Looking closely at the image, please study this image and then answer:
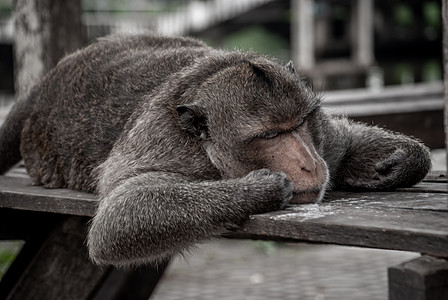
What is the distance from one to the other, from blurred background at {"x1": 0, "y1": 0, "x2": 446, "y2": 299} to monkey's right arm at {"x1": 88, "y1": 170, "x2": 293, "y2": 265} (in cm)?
103

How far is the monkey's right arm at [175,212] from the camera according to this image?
3287mm

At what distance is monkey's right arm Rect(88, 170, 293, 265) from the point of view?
3287 mm

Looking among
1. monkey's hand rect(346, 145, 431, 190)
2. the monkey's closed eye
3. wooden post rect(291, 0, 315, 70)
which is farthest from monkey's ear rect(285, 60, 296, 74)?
wooden post rect(291, 0, 315, 70)

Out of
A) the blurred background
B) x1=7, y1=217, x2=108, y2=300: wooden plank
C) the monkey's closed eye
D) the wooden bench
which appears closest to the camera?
the wooden bench

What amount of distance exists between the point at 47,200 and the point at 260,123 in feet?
3.85

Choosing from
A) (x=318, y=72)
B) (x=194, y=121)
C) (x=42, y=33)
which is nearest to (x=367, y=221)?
(x=194, y=121)

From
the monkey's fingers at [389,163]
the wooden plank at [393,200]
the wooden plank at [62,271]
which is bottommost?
the wooden plank at [62,271]

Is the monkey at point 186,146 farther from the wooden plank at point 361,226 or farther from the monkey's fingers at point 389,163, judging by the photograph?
the wooden plank at point 361,226

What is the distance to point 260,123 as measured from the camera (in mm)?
3553

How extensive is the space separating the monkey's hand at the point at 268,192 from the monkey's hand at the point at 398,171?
2.12 feet

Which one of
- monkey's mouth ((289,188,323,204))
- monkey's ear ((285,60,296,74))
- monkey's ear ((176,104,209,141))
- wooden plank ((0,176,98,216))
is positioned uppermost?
monkey's ear ((285,60,296,74))

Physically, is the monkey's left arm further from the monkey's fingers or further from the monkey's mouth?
the monkey's mouth

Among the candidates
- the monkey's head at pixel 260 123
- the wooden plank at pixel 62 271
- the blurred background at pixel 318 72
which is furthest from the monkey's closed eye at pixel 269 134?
the wooden plank at pixel 62 271

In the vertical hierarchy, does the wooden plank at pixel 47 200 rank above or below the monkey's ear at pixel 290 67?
below
